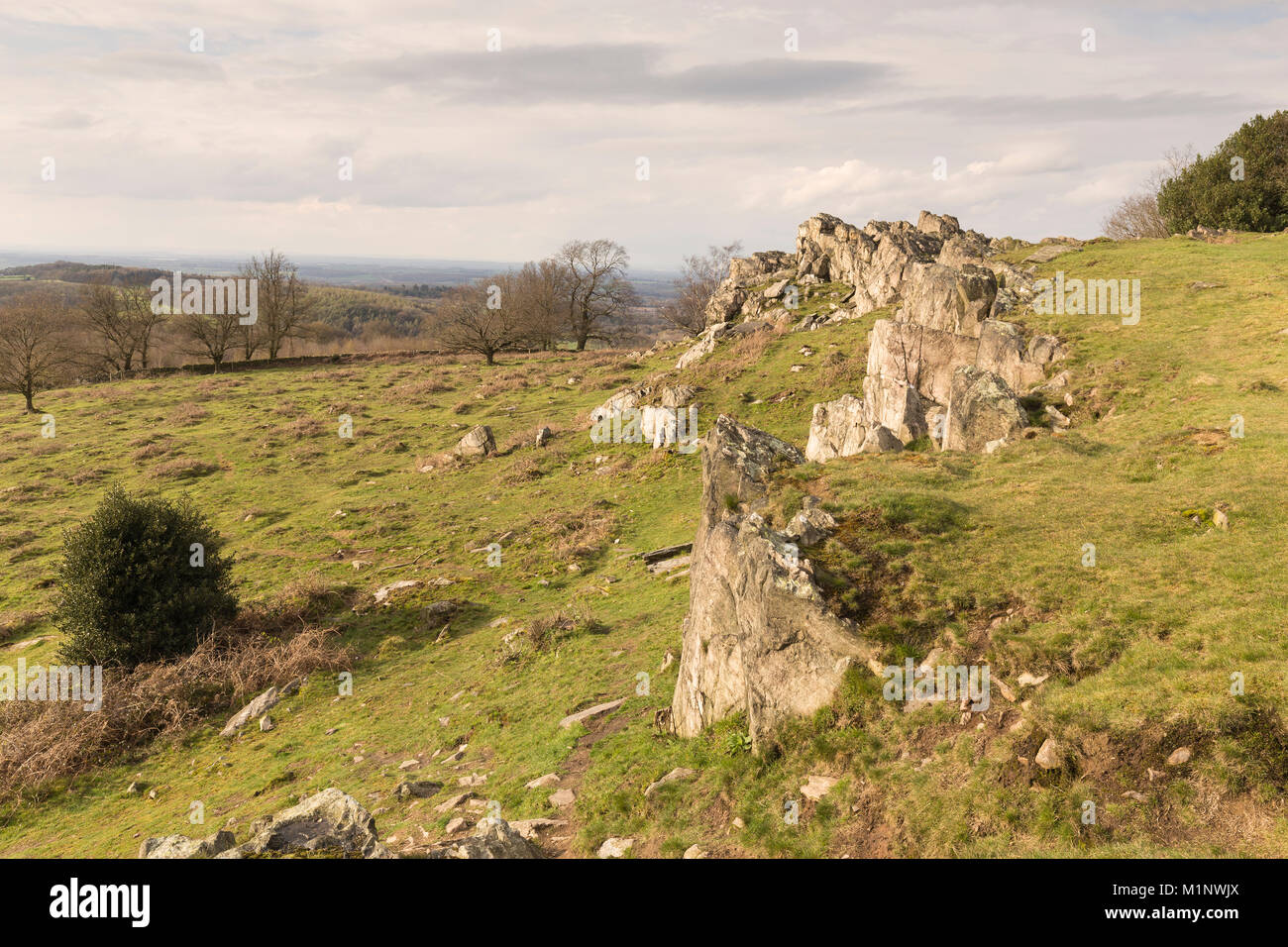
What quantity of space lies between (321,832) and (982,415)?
21.6 m

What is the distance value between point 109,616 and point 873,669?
68.9 feet

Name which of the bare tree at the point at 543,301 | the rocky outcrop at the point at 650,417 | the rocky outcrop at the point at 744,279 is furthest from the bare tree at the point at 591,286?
the rocky outcrop at the point at 650,417

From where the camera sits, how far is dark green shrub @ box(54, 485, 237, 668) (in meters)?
19.1

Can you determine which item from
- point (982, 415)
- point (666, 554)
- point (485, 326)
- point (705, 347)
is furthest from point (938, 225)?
point (666, 554)

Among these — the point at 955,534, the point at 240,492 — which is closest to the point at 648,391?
the point at 240,492

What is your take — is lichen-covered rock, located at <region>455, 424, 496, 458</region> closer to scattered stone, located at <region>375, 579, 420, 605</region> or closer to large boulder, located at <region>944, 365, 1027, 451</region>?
scattered stone, located at <region>375, 579, 420, 605</region>

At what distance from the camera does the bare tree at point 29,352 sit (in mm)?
60375

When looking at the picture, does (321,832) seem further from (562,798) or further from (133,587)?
(133,587)

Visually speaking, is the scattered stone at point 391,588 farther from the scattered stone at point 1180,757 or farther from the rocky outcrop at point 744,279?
the rocky outcrop at point 744,279

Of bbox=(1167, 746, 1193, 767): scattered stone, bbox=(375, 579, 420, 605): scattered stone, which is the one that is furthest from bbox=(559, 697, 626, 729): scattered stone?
bbox=(375, 579, 420, 605): scattered stone

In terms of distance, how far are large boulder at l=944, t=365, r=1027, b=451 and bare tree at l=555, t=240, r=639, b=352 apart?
72450mm

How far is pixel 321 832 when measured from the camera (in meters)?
8.73

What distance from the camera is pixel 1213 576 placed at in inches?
454
